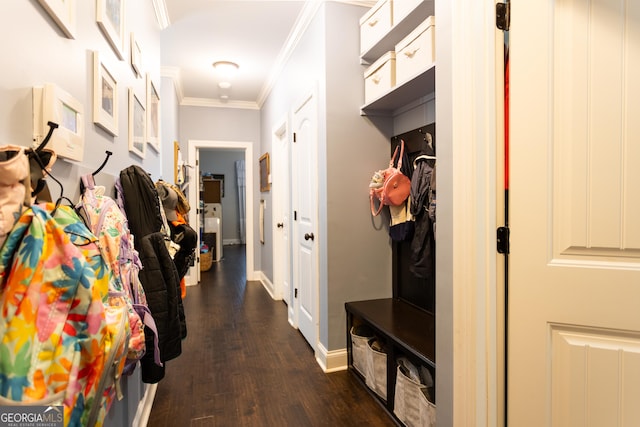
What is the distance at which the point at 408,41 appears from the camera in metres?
1.96

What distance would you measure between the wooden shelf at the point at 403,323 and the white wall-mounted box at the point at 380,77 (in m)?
1.39

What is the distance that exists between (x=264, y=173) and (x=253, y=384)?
304cm

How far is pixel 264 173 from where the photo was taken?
480 centimetres

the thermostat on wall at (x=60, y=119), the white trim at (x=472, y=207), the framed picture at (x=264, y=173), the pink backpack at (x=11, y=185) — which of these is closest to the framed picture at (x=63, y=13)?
the thermostat on wall at (x=60, y=119)

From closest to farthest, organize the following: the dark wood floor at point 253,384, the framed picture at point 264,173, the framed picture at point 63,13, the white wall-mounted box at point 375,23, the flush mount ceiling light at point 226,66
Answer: the framed picture at point 63,13 → the dark wood floor at point 253,384 → the white wall-mounted box at point 375,23 → the flush mount ceiling light at point 226,66 → the framed picture at point 264,173

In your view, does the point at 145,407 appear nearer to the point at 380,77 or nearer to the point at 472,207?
the point at 472,207

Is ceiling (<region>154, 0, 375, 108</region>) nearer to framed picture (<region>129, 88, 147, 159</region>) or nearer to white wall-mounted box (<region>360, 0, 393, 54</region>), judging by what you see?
white wall-mounted box (<region>360, 0, 393, 54</region>)

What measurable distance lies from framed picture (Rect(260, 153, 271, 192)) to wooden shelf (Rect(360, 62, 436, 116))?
2.27 meters

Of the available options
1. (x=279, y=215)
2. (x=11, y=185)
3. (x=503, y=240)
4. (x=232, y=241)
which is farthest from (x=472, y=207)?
(x=232, y=241)

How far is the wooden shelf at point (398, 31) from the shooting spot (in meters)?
1.83

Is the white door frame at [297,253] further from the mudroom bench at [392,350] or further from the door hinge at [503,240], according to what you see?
the door hinge at [503,240]

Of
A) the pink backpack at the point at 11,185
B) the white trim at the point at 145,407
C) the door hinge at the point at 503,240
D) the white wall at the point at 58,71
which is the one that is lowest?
the white trim at the point at 145,407

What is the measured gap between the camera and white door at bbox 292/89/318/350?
2.66 meters

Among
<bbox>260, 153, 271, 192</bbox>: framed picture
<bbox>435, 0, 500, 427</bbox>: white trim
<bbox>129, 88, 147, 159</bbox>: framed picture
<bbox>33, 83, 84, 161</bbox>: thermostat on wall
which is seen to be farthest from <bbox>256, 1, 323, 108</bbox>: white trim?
<bbox>33, 83, 84, 161</bbox>: thermostat on wall
